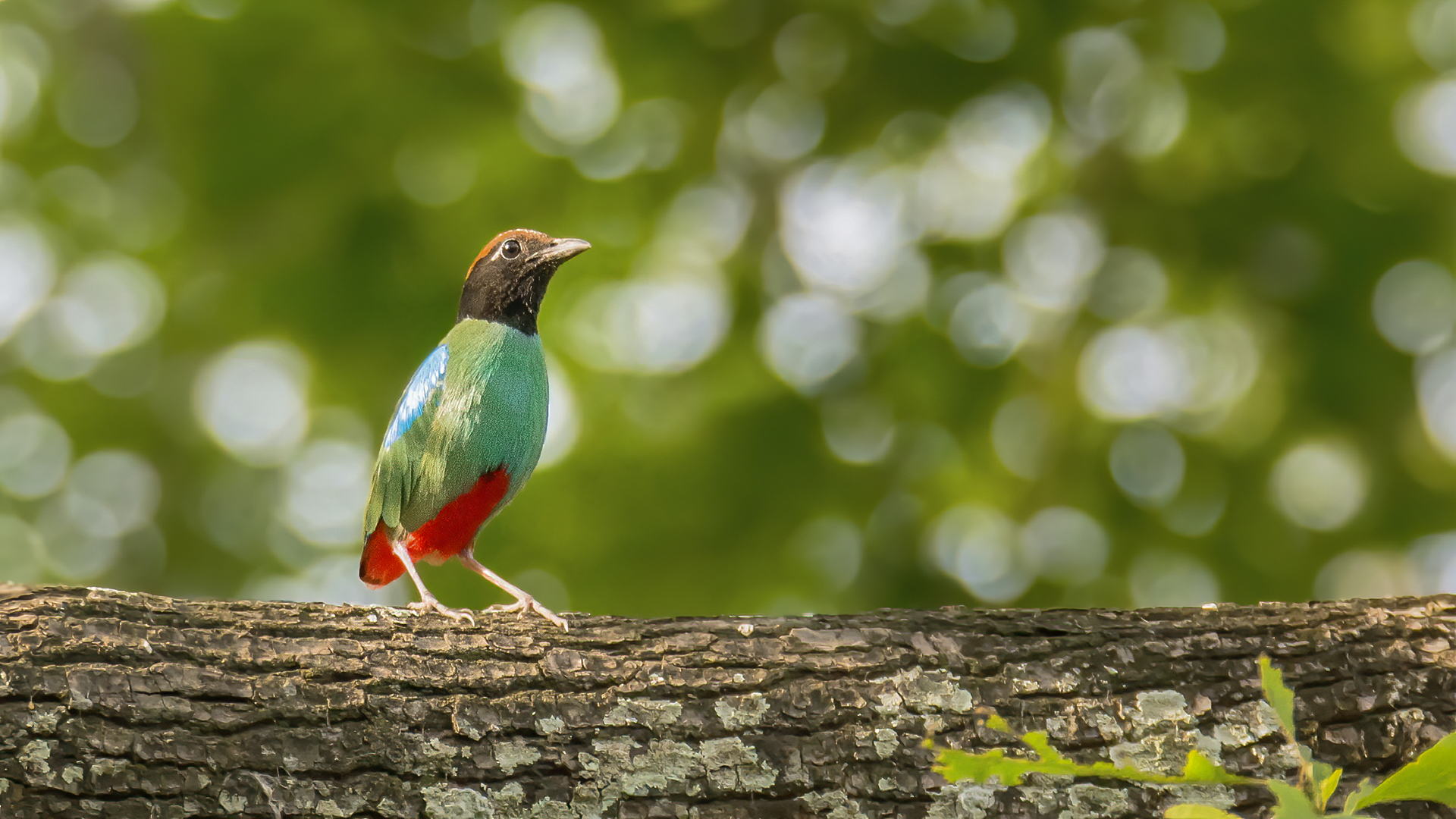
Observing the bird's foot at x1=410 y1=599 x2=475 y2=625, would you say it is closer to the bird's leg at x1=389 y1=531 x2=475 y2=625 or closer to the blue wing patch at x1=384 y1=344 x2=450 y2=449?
the bird's leg at x1=389 y1=531 x2=475 y2=625

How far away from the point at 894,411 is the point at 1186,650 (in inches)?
165

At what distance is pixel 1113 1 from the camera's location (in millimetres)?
6957

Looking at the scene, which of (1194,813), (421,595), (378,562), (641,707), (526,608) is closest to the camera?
(1194,813)

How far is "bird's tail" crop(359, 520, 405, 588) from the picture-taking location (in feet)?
13.6

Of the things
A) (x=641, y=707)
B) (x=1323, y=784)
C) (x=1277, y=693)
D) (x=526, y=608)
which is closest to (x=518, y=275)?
(x=526, y=608)

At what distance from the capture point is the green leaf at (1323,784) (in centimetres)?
188

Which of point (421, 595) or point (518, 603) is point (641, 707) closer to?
point (518, 603)

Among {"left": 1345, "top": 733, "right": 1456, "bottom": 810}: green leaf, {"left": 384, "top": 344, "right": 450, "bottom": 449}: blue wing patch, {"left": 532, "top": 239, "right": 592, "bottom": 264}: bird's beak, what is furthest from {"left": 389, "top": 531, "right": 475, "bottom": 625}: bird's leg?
{"left": 1345, "top": 733, "right": 1456, "bottom": 810}: green leaf

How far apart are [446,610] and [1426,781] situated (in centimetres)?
244

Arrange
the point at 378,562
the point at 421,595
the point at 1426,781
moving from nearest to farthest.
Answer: the point at 1426,781, the point at 421,595, the point at 378,562

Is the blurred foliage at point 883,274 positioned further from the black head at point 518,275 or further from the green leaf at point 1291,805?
the green leaf at point 1291,805

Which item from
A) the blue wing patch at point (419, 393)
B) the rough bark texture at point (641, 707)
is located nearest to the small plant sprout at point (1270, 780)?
the rough bark texture at point (641, 707)

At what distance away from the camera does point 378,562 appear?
14.3 feet

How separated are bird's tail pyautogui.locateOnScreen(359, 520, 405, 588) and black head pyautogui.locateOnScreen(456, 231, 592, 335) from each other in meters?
0.88
